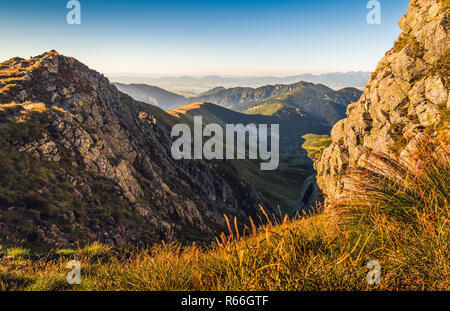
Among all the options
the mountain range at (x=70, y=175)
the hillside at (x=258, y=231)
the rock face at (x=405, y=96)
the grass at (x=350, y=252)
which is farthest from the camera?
the rock face at (x=405, y=96)

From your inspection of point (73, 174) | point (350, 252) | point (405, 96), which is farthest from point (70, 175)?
point (405, 96)

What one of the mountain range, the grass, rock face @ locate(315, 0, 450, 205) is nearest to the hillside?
the grass

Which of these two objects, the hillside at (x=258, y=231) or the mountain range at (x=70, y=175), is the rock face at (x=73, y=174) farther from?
the hillside at (x=258, y=231)

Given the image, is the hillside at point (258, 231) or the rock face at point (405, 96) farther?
the rock face at point (405, 96)

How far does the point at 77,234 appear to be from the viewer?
16141mm

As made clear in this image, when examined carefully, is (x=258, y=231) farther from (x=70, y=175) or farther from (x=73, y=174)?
(x=73, y=174)

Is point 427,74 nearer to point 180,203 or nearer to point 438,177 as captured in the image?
point 180,203

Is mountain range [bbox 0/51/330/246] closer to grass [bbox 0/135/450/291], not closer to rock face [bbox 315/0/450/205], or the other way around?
grass [bbox 0/135/450/291]

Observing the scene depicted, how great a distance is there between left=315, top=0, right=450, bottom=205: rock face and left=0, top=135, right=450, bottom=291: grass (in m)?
57.3

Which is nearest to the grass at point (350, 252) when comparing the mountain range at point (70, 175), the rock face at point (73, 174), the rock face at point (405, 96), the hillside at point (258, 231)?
the hillside at point (258, 231)

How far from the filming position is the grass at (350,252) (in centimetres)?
319

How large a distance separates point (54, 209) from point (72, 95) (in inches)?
985

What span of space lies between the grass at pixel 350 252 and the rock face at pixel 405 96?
57.3 metres
